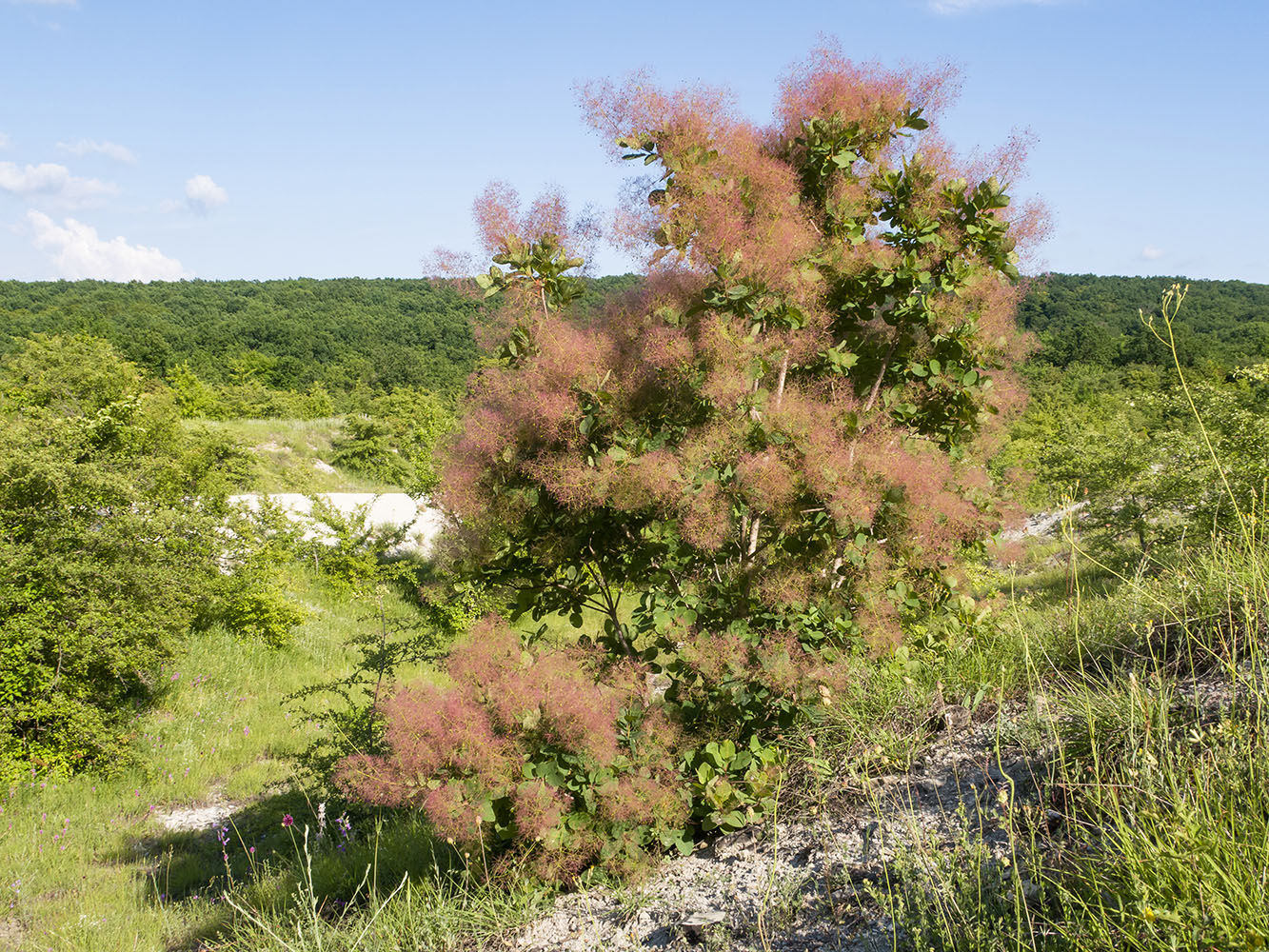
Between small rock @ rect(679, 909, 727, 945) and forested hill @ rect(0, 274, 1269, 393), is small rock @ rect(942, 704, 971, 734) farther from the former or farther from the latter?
forested hill @ rect(0, 274, 1269, 393)

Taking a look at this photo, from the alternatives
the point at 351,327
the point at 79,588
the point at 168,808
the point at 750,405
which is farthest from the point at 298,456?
the point at 351,327

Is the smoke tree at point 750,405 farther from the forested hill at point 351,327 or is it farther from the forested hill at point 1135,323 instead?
the forested hill at point 351,327

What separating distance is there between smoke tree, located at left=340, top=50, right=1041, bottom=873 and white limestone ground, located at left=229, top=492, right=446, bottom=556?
11114mm

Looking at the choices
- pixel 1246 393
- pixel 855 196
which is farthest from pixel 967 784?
pixel 1246 393

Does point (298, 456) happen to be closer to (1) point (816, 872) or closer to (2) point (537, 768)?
(2) point (537, 768)

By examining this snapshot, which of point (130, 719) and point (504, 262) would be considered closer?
point (504, 262)

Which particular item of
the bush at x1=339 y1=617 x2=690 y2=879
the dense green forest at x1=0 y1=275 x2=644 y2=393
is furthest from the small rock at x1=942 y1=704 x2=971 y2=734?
the dense green forest at x1=0 y1=275 x2=644 y2=393

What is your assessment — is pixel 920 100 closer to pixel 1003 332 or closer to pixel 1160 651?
pixel 1003 332

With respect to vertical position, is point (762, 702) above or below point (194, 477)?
below

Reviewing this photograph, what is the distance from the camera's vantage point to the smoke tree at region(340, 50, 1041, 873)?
3.10 meters

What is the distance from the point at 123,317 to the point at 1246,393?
69.5m

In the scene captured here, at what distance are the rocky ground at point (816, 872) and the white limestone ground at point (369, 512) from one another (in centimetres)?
1161

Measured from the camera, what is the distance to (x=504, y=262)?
340cm

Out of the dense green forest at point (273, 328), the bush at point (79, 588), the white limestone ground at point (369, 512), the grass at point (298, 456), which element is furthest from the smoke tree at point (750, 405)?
the dense green forest at point (273, 328)
